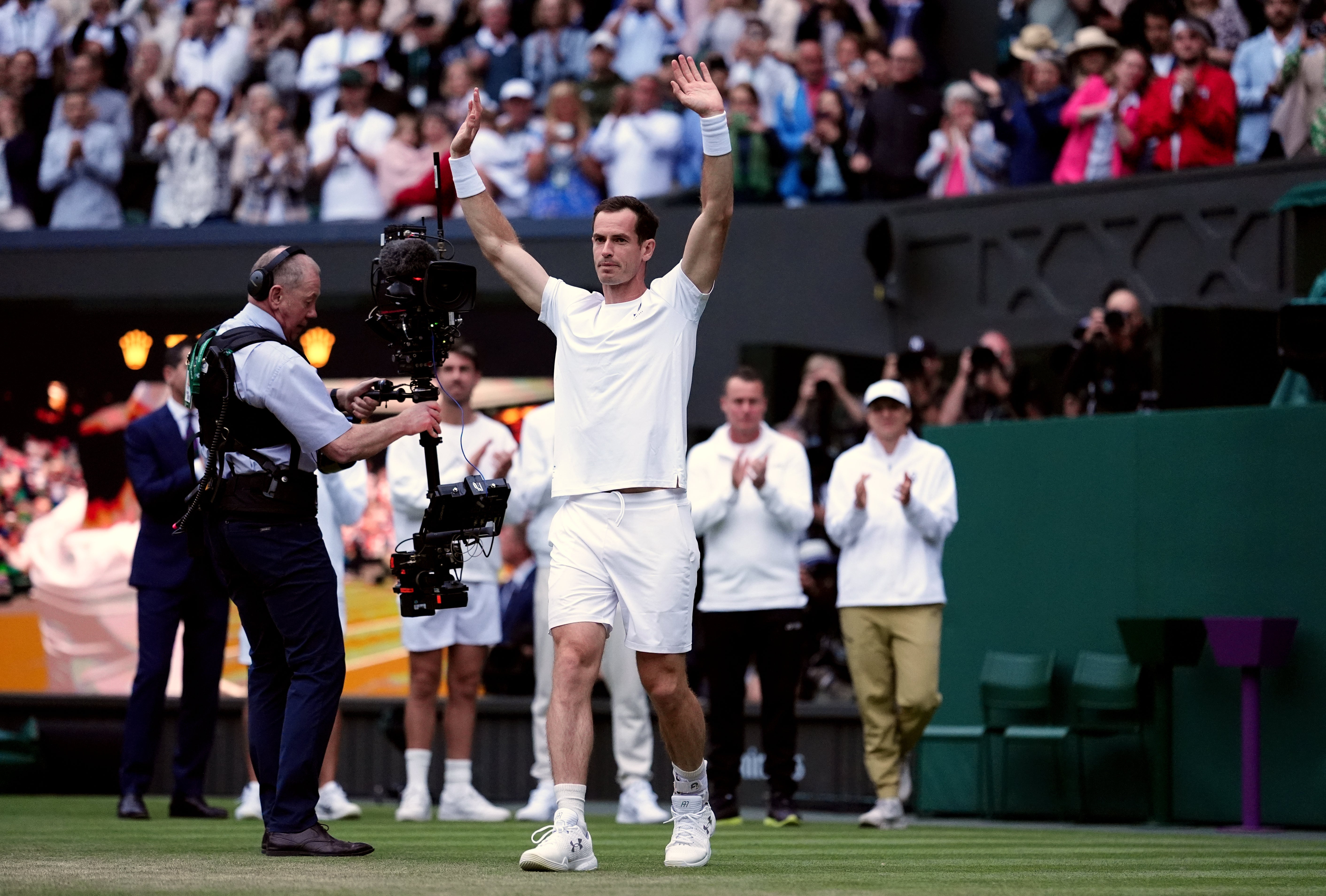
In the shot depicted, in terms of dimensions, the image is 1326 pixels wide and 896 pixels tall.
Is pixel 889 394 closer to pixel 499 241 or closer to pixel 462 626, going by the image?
pixel 462 626

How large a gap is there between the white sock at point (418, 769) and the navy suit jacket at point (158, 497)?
5.11ft

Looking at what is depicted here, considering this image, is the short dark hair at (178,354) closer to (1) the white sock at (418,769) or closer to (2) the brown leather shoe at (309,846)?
(1) the white sock at (418,769)

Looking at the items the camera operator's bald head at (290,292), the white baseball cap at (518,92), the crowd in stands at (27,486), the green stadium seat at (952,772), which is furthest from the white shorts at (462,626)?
the white baseball cap at (518,92)

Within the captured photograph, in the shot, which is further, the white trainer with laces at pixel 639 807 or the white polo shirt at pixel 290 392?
the white trainer with laces at pixel 639 807

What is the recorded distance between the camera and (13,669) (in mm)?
15219

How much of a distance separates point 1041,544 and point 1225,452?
136cm

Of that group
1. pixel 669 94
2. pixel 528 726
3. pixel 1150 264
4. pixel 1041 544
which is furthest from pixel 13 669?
pixel 1150 264

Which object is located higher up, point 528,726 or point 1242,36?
point 1242,36

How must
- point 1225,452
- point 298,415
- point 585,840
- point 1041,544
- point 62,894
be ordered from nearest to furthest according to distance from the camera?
point 62,894 → point 585,840 → point 298,415 → point 1225,452 → point 1041,544

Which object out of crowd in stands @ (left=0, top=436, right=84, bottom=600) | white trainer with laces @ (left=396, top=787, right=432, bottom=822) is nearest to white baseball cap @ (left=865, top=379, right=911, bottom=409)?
white trainer with laces @ (left=396, top=787, right=432, bottom=822)

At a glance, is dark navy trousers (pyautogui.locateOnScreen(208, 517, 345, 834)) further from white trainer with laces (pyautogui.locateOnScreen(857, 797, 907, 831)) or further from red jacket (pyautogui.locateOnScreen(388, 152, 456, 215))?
red jacket (pyautogui.locateOnScreen(388, 152, 456, 215))

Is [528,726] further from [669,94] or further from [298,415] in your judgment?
[298,415]

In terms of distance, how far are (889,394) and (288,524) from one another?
424 cm

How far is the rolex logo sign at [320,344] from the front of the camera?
15414 millimetres
